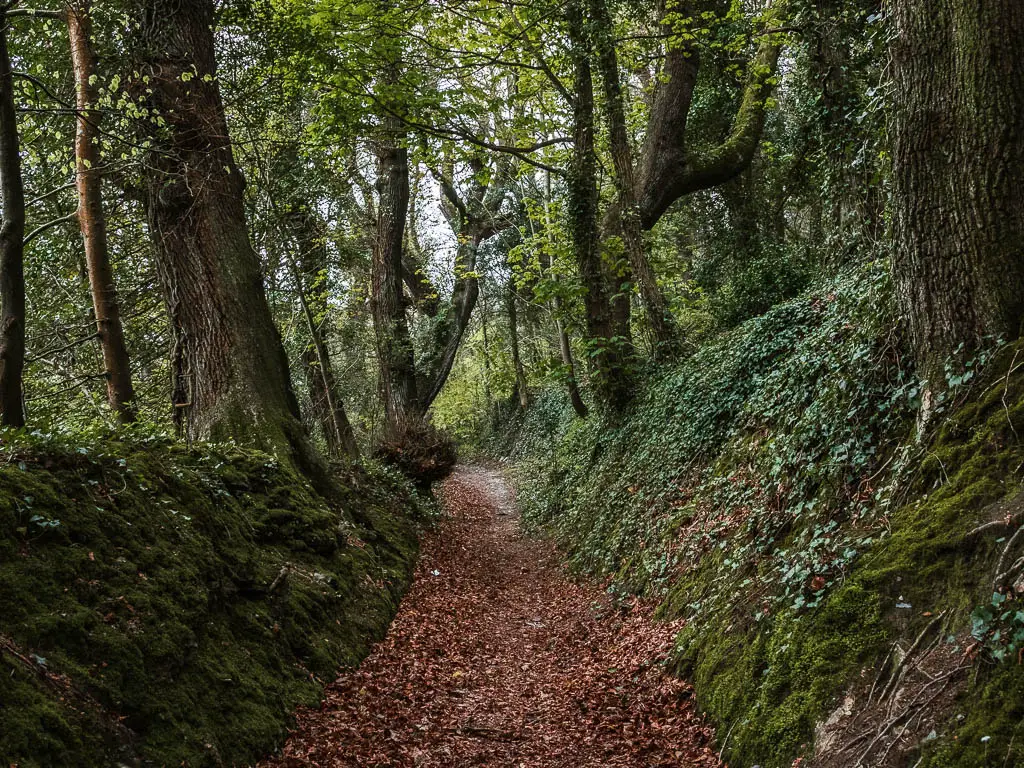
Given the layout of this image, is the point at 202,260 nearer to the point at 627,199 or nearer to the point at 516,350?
the point at 627,199

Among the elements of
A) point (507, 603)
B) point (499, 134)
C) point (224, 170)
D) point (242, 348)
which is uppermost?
point (499, 134)

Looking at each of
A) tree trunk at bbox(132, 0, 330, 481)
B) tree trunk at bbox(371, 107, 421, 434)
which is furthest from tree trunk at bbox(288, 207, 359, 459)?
tree trunk at bbox(132, 0, 330, 481)

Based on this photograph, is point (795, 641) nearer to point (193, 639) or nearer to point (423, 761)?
point (423, 761)

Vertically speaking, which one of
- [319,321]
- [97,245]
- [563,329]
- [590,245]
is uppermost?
[97,245]

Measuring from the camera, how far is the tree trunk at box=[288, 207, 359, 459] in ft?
47.6

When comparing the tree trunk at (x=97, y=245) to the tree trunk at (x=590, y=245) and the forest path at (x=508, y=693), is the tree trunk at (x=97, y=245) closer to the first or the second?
the forest path at (x=508, y=693)

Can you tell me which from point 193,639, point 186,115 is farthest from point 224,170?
point 193,639

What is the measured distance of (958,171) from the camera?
15.8 ft

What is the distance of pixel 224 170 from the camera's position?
30.0ft

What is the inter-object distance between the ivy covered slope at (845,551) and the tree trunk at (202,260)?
17.4 ft

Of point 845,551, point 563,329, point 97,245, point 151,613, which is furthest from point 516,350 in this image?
point 151,613

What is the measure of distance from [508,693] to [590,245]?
27.7 ft

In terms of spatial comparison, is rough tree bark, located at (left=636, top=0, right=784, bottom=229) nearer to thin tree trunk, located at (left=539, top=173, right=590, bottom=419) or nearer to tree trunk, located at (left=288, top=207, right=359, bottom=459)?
thin tree trunk, located at (left=539, top=173, right=590, bottom=419)

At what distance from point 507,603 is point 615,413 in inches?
179
